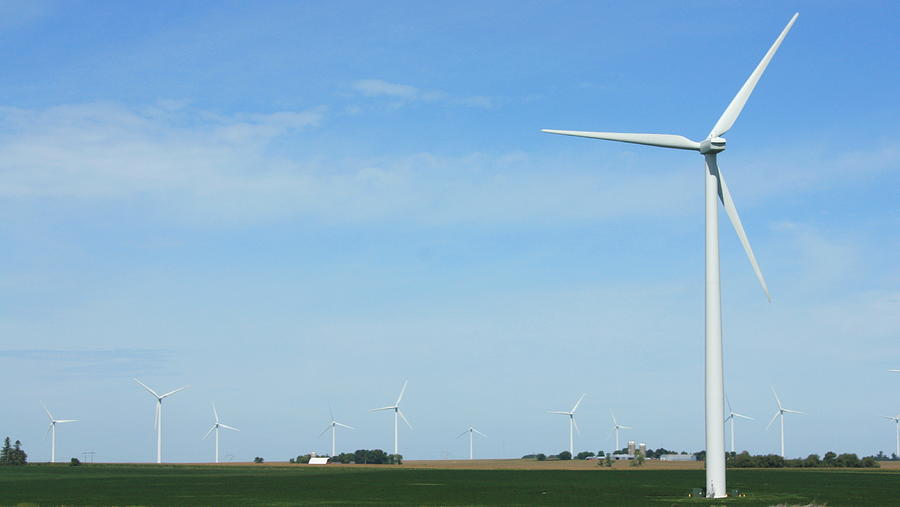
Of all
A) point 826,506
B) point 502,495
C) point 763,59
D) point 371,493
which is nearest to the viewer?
point 826,506

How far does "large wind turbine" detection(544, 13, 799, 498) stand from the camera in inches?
2554

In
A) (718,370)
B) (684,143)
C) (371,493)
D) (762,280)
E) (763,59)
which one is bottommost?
(371,493)

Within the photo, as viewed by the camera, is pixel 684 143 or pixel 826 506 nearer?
pixel 826 506

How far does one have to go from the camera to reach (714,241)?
67.2 metres

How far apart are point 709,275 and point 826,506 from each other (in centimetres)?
1492

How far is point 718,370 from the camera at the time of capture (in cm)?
6500

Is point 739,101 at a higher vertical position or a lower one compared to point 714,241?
higher

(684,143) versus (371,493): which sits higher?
(684,143)

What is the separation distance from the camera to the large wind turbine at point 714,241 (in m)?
64.9

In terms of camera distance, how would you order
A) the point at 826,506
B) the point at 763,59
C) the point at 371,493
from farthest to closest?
1. the point at 371,493
2. the point at 763,59
3. the point at 826,506

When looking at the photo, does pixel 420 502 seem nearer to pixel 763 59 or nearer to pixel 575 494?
pixel 575 494

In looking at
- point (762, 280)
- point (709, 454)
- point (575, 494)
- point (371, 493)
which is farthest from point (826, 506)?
point (371, 493)

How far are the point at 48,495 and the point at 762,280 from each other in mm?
52514

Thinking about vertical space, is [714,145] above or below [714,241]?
above
